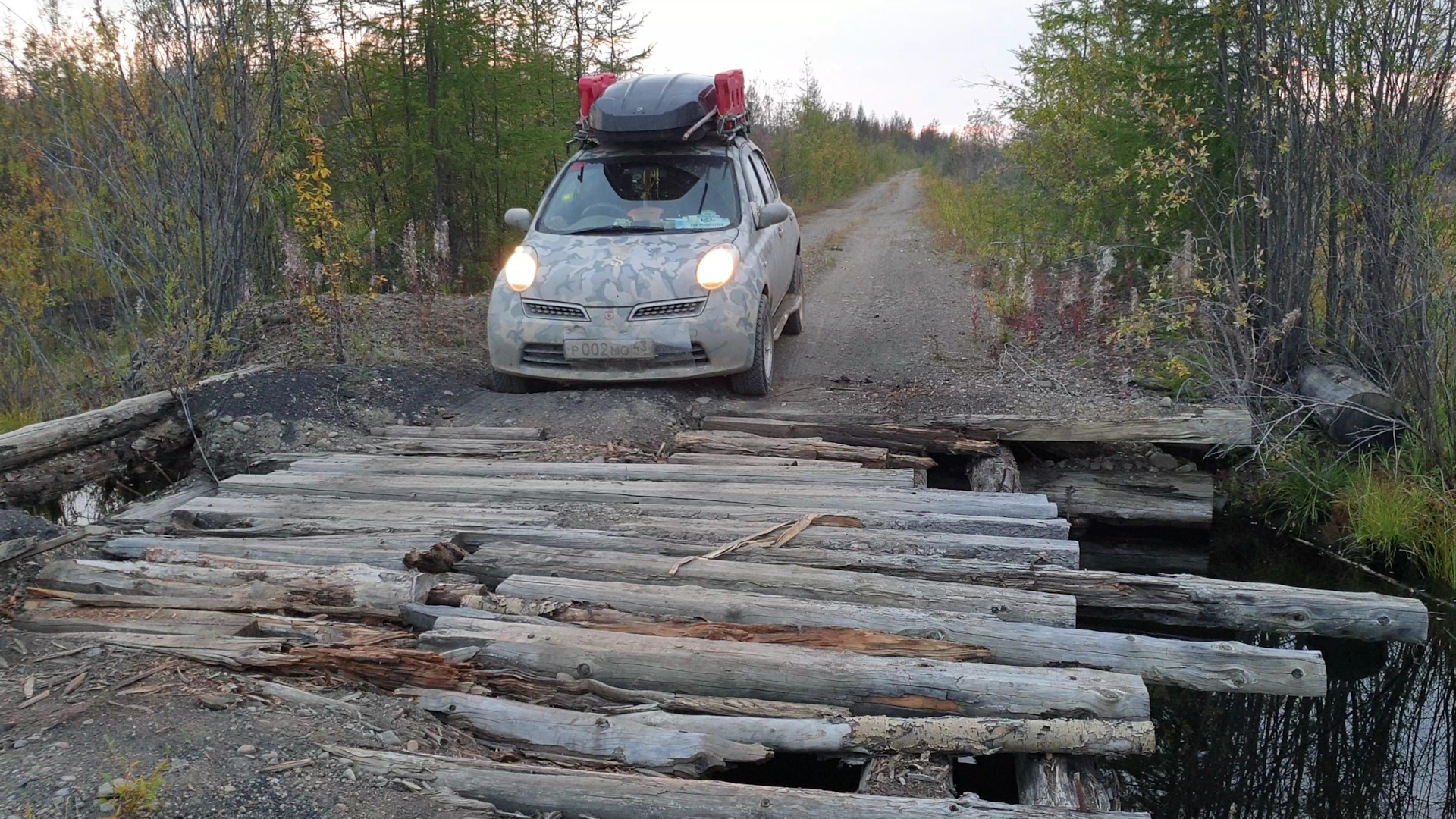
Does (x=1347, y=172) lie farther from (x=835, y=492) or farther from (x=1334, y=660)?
(x=835, y=492)

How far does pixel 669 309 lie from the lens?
762 centimetres

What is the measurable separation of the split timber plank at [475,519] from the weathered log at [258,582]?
64 cm

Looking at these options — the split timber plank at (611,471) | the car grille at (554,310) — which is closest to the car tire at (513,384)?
the car grille at (554,310)

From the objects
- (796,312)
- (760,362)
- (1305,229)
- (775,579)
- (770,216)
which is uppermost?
(770,216)

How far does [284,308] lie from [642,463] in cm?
534

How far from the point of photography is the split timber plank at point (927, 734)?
3473mm

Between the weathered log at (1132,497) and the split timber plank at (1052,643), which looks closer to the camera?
the split timber plank at (1052,643)

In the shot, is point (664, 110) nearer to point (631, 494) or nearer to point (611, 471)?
point (611, 471)

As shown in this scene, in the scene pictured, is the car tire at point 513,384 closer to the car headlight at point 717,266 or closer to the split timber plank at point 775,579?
the car headlight at point 717,266

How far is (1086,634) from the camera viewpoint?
4.16 meters

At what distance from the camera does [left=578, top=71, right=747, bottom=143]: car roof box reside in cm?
825

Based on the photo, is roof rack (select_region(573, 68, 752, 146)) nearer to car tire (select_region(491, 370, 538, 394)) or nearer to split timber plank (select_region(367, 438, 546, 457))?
car tire (select_region(491, 370, 538, 394))

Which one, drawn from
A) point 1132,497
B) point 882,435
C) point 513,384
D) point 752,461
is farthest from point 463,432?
point 1132,497

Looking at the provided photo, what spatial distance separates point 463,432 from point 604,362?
1187mm
